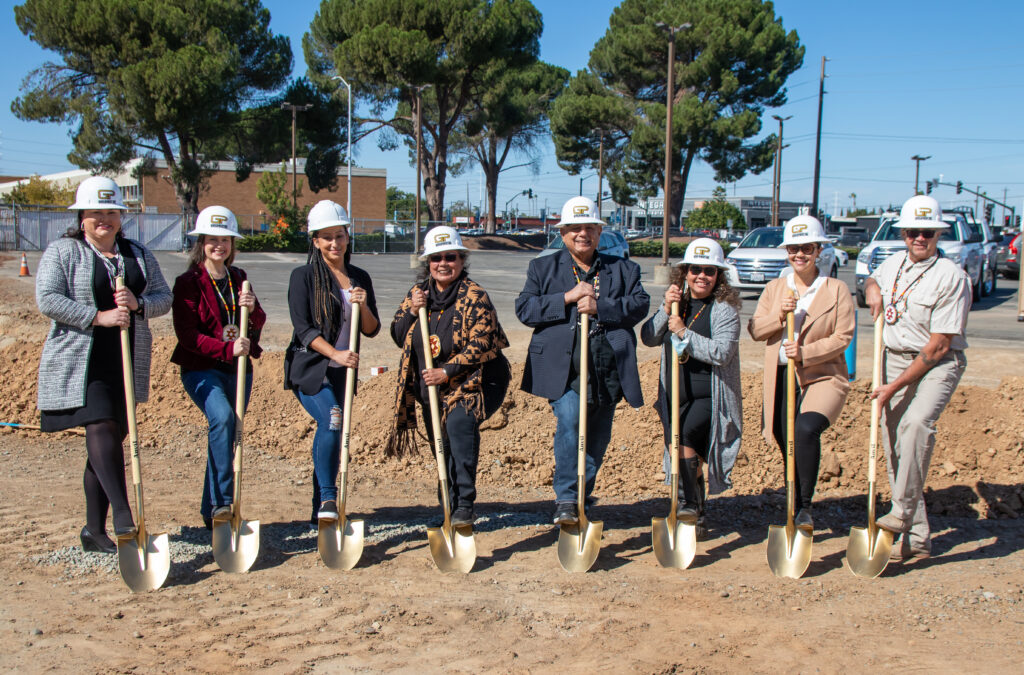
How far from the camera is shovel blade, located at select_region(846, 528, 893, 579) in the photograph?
430 cm

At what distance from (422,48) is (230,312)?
3904cm

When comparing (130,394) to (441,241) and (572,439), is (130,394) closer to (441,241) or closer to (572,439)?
(441,241)

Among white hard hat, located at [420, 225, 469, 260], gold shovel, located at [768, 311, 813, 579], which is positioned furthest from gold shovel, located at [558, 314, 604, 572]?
gold shovel, located at [768, 311, 813, 579]

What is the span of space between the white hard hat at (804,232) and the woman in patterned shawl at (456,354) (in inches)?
62.5

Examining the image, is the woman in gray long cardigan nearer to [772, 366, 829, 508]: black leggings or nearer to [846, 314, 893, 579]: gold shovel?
[772, 366, 829, 508]: black leggings

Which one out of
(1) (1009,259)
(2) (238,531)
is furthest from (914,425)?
(1) (1009,259)

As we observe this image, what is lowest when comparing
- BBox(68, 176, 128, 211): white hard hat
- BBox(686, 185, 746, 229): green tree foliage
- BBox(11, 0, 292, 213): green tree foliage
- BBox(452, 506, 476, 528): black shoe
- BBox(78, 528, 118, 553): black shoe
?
BBox(78, 528, 118, 553): black shoe

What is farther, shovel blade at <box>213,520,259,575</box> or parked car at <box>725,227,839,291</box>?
parked car at <box>725,227,839,291</box>

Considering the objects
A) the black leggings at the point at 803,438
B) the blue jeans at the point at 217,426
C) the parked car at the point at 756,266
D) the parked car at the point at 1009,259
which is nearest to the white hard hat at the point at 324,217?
the blue jeans at the point at 217,426

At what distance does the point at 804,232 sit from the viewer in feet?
14.6

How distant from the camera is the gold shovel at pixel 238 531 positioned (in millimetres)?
4238

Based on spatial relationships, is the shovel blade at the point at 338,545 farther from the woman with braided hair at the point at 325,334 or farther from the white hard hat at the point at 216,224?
the white hard hat at the point at 216,224

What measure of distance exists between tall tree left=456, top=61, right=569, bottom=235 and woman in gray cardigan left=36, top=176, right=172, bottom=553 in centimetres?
4167

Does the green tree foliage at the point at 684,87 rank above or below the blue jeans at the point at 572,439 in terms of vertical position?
above
